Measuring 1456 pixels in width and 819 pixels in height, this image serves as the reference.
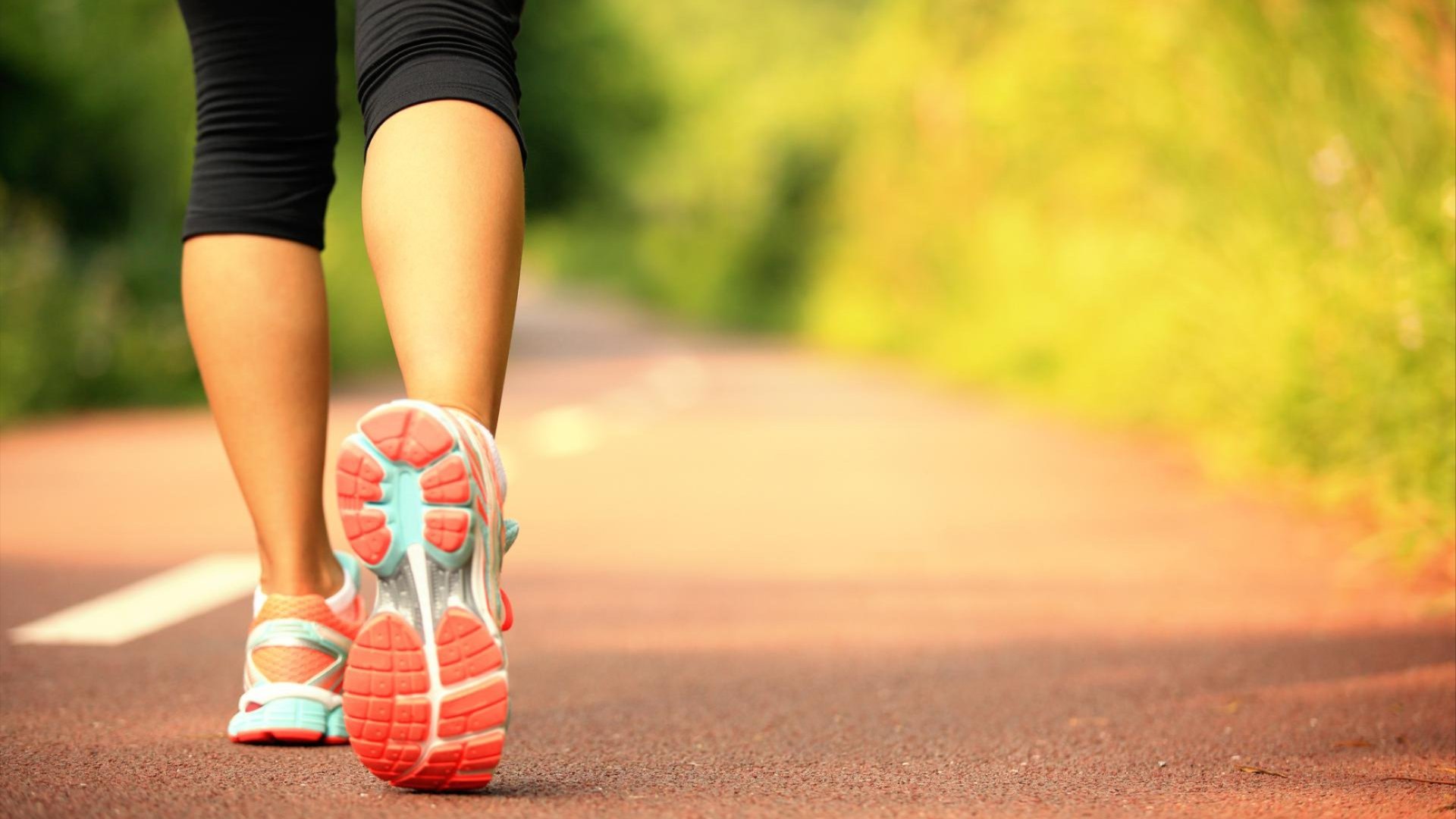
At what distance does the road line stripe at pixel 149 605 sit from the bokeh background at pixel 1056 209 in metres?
2.63

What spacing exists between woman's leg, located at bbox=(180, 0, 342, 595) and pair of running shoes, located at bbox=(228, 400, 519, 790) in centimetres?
57

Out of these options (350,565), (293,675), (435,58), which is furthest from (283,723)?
(435,58)

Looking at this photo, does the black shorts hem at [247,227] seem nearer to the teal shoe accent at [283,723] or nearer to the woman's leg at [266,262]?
the woman's leg at [266,262]

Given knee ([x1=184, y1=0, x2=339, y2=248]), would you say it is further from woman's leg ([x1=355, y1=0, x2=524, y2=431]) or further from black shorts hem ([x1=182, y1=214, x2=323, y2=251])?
woman's leg ([x1=355, y1=0, x2=524, y2=431])

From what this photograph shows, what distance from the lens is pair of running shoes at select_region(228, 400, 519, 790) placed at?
1756 mm

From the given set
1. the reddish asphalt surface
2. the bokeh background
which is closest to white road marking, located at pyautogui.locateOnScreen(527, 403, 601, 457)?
the reddish asphalt surface

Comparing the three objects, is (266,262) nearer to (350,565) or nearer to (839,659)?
(350,565)

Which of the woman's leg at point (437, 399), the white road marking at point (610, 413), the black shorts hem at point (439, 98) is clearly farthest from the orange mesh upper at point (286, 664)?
the white road marking at point (610, 413)

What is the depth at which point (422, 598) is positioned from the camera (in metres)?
1.78

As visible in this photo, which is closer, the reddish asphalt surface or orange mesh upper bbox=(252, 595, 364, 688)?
the reddish asphalt surface

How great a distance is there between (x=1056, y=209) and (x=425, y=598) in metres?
16.2

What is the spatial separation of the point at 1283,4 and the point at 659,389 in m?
10.0

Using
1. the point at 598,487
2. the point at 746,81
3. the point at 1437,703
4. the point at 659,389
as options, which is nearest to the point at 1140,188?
the point at 598,487

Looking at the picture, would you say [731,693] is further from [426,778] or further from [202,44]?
[202,44]
